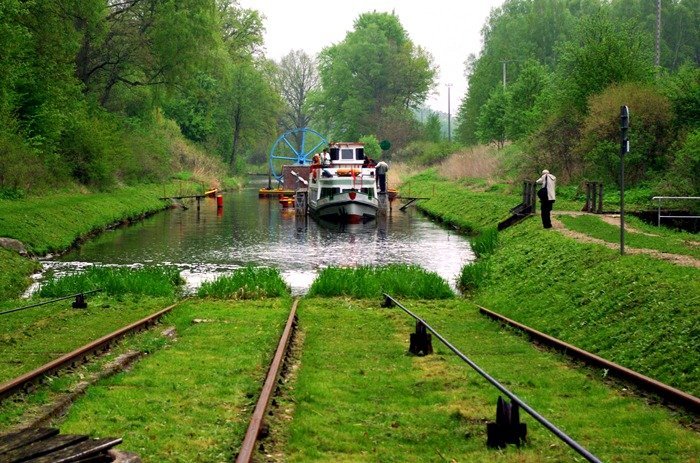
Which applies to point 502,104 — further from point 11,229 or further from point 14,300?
point 14,300

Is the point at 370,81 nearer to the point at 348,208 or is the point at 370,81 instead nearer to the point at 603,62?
the point at 348,208

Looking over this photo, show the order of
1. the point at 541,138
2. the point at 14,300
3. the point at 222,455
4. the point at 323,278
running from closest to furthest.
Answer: the point at 222,455, the point at 14,300, the point at 323,278, the point at 541,138

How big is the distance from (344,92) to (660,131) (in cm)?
8076

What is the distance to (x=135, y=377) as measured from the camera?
34.3 feet

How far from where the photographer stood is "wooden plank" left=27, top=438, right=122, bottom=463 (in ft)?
20.3

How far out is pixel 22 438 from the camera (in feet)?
22.7

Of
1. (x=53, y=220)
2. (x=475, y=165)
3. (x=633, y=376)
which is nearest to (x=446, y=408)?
(x=633, y=376)

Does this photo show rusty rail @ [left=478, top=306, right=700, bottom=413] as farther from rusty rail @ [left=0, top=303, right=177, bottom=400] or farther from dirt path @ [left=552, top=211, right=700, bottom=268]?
rusty rail @ [left=0, top=303, right=177, bottom=400]

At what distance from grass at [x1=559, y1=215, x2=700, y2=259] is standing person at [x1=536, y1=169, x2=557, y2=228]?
714 mm

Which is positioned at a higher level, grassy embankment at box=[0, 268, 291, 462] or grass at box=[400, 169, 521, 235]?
grass at box=[400, 169, 521, 235]

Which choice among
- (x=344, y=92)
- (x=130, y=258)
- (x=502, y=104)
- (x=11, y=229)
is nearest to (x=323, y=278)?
(x=130, y=258)

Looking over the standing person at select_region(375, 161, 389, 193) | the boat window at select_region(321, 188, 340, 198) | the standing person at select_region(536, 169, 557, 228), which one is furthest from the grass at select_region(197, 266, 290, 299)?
the standing person at select_region(375, 161, 389, 193)

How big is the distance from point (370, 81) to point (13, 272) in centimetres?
9536

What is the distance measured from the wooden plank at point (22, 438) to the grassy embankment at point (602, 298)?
6924 millimetres
